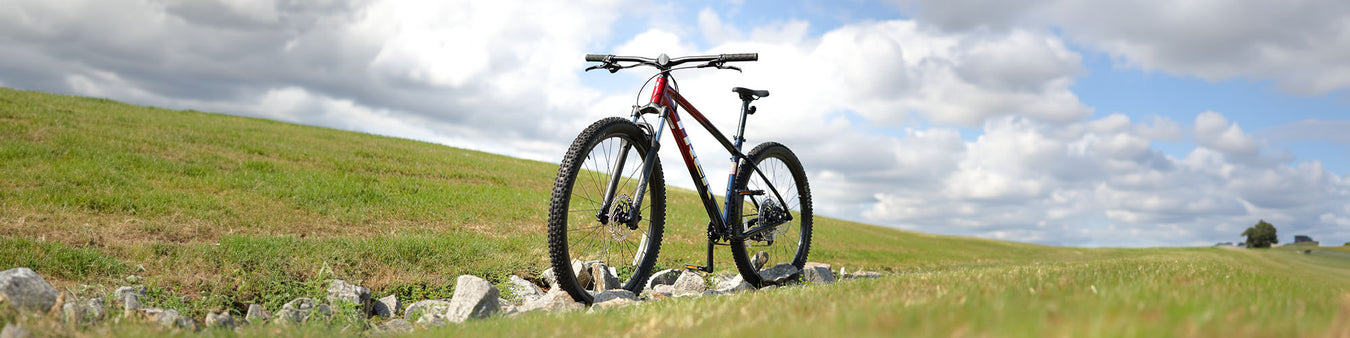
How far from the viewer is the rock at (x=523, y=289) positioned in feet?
24.4

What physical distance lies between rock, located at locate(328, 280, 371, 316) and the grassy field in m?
0.16

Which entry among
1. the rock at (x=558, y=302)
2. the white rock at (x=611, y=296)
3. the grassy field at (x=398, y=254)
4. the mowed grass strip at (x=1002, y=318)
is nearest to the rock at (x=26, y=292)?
the grassy field at (x=398, y=254)

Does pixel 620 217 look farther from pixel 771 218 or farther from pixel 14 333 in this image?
pixel 14 333

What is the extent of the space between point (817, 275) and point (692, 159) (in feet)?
9.70

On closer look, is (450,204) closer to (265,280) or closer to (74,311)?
(265,280)

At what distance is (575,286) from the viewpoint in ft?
20.4

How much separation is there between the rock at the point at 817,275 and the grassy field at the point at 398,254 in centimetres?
188

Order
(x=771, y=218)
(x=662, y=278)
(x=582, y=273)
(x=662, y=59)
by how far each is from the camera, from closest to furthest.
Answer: (x=662, y=59) → (x=582, y=273) → (x=771, y=218) → (x=662, y=278)

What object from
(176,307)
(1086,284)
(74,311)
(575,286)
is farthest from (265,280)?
(1086,284)

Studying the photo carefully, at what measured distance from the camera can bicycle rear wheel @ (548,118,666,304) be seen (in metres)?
5.76

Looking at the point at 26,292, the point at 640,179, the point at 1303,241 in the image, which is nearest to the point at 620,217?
the point at 640,179

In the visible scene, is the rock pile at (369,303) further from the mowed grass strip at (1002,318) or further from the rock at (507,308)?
the mowed grass strip at (1002,318)

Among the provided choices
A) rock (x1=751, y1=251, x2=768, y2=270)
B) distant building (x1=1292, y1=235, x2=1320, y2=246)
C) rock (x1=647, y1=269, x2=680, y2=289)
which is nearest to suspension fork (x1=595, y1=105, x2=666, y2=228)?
rock (x1=647, y1=269, x2=680, y2=289)

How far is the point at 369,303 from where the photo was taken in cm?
668
